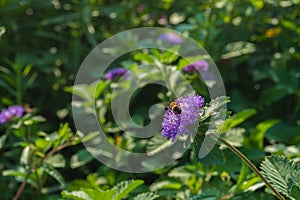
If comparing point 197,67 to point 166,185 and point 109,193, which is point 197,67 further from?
point 109,193

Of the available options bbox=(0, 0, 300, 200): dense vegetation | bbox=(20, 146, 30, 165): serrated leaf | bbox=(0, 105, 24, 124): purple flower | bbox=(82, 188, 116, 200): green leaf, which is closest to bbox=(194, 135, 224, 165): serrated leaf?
bbox=(0, 0, 300, 200): dense vegetation

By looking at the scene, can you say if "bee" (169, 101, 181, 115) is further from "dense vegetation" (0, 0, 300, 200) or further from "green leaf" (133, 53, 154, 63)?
"green leaf" (133, 53, 154, 63)

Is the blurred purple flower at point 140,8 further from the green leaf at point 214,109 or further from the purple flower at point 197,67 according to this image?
the green leaf at point 214,109

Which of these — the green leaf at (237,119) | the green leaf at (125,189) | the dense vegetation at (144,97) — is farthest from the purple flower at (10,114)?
the green leaf at (237,119)

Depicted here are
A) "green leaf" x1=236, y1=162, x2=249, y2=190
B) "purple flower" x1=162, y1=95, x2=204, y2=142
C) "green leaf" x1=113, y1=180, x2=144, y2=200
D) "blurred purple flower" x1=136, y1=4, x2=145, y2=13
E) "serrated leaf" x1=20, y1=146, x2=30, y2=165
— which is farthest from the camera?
"blurred purple flower" x1=136, y1=4, x2=145, y2=13

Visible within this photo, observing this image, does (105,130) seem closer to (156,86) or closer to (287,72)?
(156,86)

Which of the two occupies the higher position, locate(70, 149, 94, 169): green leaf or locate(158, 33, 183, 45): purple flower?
locate(158, 33, 183, 45): purple flower

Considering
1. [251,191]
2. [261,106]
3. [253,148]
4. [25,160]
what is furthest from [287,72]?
[25,160]

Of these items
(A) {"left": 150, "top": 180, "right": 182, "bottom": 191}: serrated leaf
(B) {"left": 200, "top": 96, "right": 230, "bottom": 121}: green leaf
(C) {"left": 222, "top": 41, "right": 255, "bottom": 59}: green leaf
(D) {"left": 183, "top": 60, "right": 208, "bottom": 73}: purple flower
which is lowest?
(A) {"left": 150, "top": 180, "right": 182, "bottom": 191}: serrated leaf

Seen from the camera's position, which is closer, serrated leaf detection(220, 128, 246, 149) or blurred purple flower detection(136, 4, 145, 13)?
serrated leaf detection(220, 128, 246, 149)
